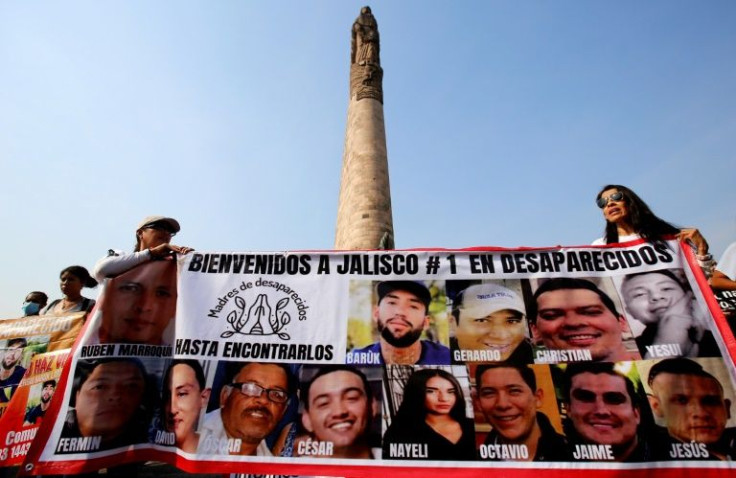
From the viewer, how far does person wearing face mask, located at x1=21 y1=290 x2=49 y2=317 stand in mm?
4957

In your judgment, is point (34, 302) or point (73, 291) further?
point (34, 302)

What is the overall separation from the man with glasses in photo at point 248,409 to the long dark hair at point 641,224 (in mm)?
3194

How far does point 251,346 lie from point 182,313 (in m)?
0.70

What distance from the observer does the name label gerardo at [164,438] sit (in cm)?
275

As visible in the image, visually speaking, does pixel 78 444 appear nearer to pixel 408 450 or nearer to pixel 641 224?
pixel 408 450

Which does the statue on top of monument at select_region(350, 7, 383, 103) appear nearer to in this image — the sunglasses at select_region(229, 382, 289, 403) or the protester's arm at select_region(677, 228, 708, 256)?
the protester's arm at select_region(677, 228, 708, 256)

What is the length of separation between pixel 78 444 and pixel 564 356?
3.66 m

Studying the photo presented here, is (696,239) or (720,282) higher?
(696,239)

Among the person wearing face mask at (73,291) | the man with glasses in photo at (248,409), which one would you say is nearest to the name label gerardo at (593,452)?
the man with glasses in photo at (248,409)

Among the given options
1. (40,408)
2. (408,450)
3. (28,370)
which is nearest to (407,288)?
(408,450)

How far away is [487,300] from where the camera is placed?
10.0 feet

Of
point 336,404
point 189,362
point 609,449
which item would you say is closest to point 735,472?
point 609,449

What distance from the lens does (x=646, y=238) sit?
315 centimetres

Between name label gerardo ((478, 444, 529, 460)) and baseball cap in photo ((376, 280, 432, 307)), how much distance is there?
114 centimetres
